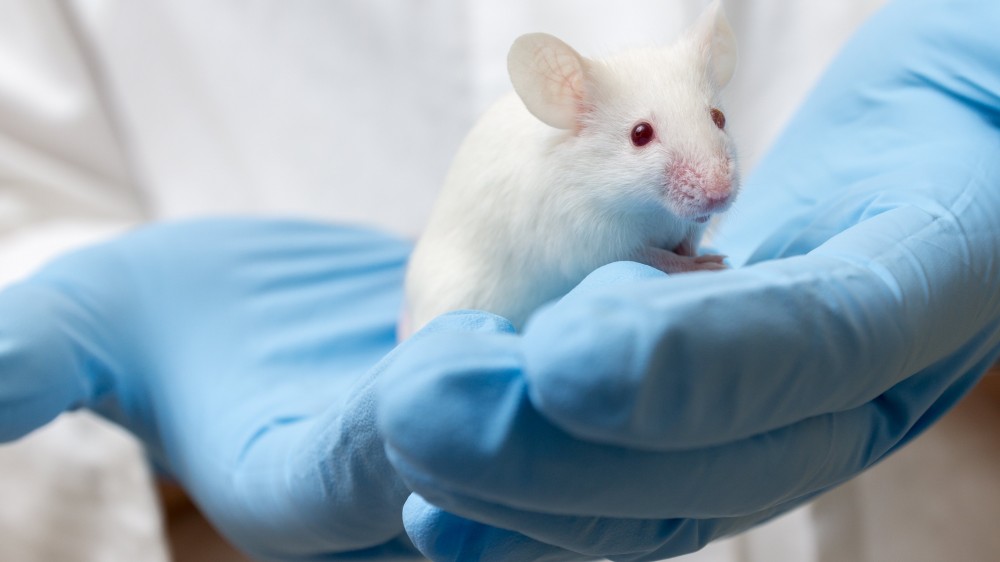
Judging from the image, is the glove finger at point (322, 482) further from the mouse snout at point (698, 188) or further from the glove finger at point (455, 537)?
the mouse snout at point (698, 188)

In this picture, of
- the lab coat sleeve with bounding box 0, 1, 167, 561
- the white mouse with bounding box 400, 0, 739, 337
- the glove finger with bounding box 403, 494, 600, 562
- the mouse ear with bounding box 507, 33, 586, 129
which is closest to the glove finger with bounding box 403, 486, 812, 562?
the glove finger with bounding box 403, 494, 600, 562

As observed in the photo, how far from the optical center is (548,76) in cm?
74

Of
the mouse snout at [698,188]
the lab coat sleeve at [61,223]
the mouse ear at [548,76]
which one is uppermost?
the mouse ear at [548,76]

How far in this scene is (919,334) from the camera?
26.1 inches

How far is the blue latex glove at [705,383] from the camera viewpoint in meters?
0.52

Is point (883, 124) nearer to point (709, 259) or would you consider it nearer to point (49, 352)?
point (709, 259)

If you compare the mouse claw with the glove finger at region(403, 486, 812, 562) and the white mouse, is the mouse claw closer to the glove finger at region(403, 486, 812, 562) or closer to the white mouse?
the white mouse

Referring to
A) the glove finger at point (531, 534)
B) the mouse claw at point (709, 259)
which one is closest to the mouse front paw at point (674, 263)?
the mouse claw at point (709, 259)

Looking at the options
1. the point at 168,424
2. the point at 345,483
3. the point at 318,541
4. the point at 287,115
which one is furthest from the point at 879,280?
the point at 287,115

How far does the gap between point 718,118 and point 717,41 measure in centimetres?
10

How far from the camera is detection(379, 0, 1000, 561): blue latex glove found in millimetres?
516

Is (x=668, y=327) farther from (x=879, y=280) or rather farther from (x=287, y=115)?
(x=287, y=115)

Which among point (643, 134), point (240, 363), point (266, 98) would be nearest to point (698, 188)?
point (643, 134)

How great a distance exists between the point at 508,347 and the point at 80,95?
1651mm
